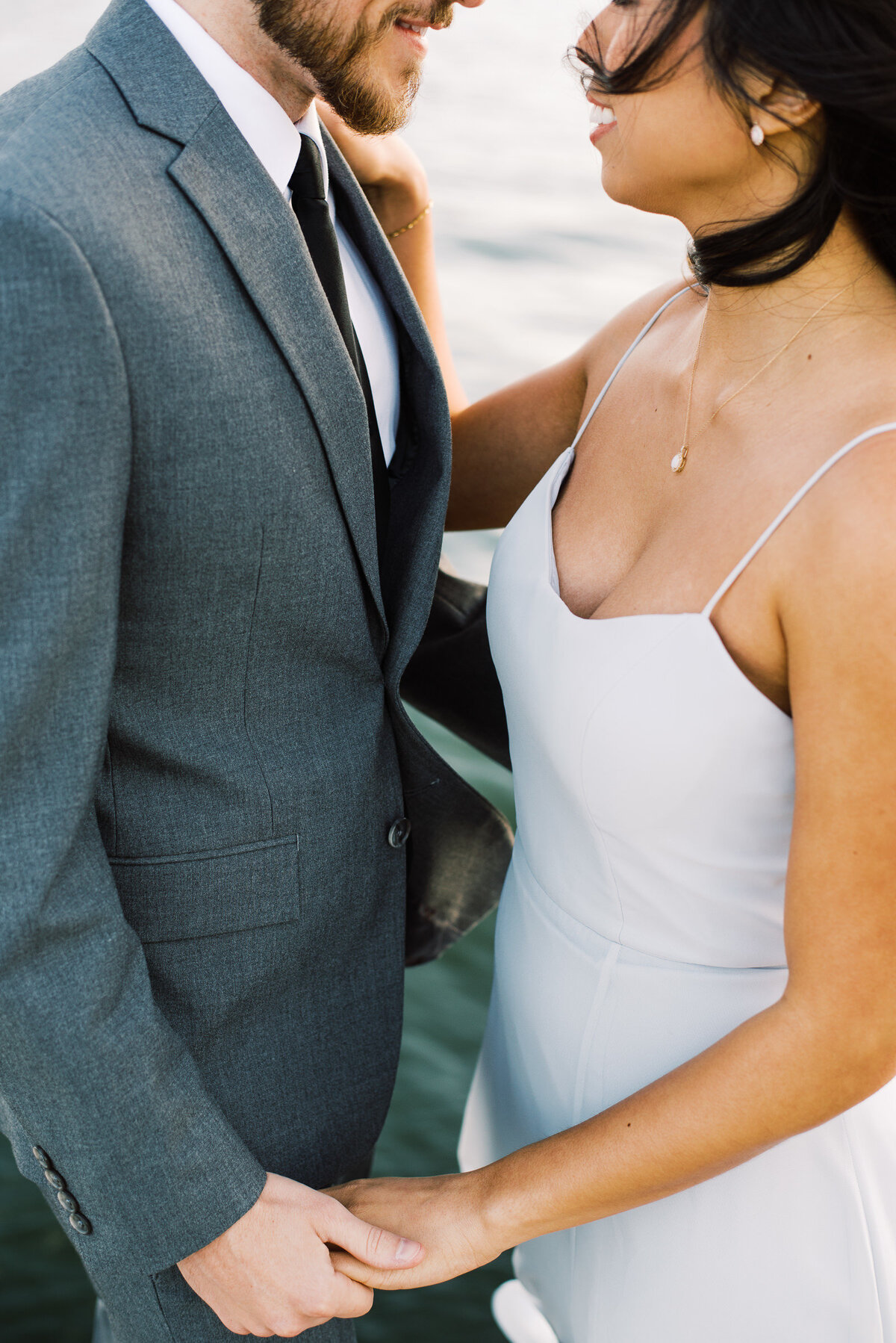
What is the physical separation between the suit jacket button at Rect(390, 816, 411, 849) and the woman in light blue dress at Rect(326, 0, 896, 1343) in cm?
15

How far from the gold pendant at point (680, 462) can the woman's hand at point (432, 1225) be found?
813mm

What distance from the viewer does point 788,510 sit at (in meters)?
1.07

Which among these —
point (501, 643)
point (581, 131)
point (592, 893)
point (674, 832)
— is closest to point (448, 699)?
point (501, 643)

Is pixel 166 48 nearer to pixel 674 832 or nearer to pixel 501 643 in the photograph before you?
pixel 501 643

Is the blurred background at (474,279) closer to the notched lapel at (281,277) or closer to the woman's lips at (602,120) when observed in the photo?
the woman's lips at (602,120)

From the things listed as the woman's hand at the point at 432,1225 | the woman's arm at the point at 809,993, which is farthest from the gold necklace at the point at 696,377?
the woman's hand at the point at 432,1225

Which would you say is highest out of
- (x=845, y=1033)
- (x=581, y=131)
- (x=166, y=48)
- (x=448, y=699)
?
(x=166, y=48)

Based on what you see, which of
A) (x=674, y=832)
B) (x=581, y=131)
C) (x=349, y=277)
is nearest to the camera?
(x=674, y=832)

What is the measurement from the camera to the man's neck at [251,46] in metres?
1.20

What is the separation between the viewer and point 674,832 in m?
1.19

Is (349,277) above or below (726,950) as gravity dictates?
above

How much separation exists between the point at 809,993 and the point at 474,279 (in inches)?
200

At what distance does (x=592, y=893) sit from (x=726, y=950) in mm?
162

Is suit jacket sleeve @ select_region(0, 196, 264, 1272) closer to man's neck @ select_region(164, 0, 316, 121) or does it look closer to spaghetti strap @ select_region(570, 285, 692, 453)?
man's neck @ select_region(164, 0, 316, 121)
